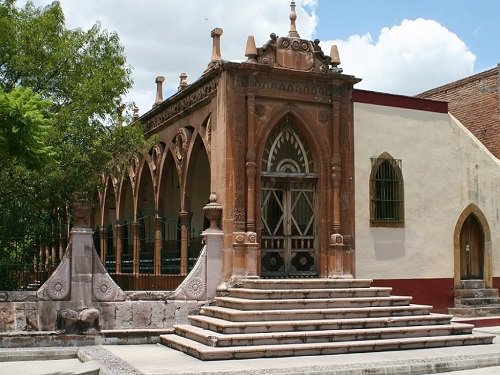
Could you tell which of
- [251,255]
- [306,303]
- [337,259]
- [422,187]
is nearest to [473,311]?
[422,187]

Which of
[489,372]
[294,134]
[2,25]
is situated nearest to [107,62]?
[2,25]

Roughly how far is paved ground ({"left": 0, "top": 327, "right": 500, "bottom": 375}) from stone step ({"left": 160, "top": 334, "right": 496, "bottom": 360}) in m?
0.17

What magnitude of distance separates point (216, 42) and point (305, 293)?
6251mm

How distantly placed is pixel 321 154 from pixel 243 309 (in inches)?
166

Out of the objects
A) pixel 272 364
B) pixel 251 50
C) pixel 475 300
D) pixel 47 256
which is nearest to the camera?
pixel 272 364

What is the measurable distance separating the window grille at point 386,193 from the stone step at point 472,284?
7.87ft

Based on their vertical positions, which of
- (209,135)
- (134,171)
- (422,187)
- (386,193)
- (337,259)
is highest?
(209,135)

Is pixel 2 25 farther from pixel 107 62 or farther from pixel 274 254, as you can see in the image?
pixel 274 254

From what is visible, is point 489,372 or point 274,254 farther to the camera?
point 274,254

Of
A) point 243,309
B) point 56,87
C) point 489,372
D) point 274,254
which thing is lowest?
point 489,372

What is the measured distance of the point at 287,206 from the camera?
49.6ft

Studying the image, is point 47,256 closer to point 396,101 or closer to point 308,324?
point 308,324

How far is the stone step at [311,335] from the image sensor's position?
11461 mm

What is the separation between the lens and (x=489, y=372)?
34.4ft
